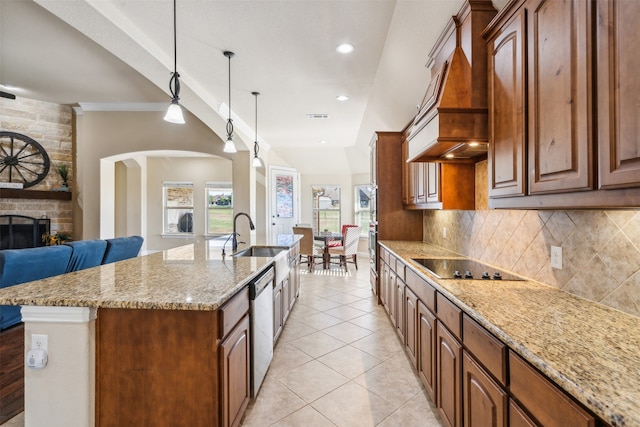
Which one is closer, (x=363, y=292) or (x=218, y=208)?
(x=363, y=292)

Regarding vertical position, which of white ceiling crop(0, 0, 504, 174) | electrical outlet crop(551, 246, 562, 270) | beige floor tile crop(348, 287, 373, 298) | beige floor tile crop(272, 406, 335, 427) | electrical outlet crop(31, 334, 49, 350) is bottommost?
beige floor tile crop(272, 406, 335, 427)

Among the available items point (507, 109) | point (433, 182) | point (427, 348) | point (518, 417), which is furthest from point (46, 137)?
point (518, 417)

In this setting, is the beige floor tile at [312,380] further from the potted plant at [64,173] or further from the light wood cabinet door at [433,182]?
the potted plant at [64,173]

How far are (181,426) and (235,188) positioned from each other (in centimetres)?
450

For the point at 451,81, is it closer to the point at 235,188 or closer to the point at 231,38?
the point at 231,38

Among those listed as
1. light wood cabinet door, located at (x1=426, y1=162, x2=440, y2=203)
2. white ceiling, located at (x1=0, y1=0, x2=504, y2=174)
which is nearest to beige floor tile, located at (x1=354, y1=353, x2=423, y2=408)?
light wood cabinet door, located at (x1=426, y1=162, x2=440, y2=203)

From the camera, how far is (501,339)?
3.61 ft

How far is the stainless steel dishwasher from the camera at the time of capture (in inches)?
78.6

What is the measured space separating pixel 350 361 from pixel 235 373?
4.28 feet

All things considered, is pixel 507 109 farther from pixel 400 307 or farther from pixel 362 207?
pixel 362 207

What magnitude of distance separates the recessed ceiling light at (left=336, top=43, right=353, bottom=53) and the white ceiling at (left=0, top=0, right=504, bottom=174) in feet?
0.18

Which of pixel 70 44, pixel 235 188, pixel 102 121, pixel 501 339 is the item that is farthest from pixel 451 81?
pixel 102 121

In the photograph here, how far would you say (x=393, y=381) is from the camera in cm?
233

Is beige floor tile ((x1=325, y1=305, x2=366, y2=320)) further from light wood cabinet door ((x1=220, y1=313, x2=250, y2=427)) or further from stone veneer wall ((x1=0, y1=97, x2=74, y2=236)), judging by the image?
stone veneer wall ((x1=0, y1=97, x2=74, y2=236))
